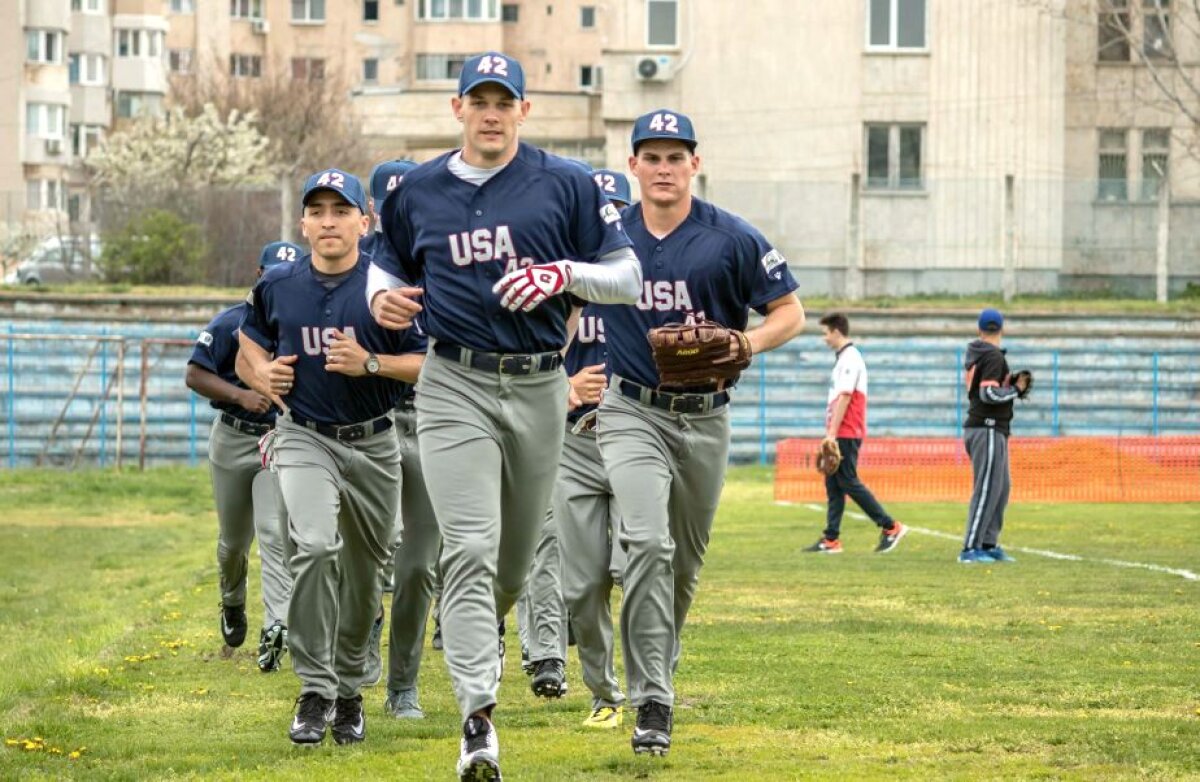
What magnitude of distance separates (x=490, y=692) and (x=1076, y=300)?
3405 cm

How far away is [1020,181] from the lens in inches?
1631

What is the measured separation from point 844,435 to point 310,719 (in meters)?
11.6

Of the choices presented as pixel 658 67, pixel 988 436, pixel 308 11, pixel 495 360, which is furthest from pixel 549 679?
pixel 308 11

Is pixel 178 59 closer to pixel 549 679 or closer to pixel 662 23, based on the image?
pixel 662 23

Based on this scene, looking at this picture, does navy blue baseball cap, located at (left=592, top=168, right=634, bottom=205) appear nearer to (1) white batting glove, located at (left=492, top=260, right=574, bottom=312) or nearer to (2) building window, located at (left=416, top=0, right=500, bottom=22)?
(1) white batting glove, located at (left=492, top=260, right=574, bottom=312)

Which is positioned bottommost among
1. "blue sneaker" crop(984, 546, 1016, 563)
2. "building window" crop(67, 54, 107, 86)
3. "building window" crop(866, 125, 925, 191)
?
"blue sneaker" crop(984, 546, 1016, 563)

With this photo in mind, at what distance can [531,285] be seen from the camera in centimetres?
756

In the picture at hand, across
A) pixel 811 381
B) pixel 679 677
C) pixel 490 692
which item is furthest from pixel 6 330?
pixel 490 692

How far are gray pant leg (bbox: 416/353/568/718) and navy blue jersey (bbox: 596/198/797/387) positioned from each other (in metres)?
0.64

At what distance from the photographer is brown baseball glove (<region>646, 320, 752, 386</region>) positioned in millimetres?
8305

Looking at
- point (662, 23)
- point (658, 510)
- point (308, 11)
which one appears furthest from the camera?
point (308, 11)

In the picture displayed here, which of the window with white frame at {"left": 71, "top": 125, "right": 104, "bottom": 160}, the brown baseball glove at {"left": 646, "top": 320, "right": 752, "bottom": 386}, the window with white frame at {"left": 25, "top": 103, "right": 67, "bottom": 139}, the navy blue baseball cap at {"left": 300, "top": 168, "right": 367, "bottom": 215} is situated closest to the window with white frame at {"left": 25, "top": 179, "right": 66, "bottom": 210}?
the window with white frame at {"left": 25, "top": 103, "right": 67, "bottom": 139}

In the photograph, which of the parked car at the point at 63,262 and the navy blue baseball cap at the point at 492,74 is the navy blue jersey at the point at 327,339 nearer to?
the navy blue baseball cap at the point at 492,74

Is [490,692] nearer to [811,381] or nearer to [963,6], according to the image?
[811,381]
